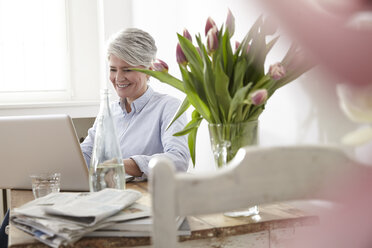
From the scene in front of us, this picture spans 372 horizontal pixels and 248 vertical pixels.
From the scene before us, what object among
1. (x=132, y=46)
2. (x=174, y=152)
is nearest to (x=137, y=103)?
(x=132, y=46)

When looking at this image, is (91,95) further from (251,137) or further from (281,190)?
(281,190)

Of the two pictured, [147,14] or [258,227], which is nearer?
[258,227]

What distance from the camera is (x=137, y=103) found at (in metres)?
2.23

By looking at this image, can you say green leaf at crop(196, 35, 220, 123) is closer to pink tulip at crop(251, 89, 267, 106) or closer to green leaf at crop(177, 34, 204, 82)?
green leaf at crop(177, 34, 204, 82)

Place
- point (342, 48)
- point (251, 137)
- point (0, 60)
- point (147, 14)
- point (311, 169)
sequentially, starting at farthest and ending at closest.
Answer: point (0, 60) → point (147, 14) → point (251, 137) → point (311, 169) → point (342, 48)

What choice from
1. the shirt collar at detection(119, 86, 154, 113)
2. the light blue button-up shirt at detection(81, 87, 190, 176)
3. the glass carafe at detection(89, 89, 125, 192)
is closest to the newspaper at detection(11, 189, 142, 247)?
the glass carafe at detection(89, 89, 125, 192)

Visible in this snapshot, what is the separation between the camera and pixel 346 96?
0.23 m

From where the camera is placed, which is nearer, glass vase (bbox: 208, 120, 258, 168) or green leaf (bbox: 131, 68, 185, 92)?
glass vase (bbox: 208, 120, 258, 168)

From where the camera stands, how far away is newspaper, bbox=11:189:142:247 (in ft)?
3.18

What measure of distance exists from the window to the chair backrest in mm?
3070

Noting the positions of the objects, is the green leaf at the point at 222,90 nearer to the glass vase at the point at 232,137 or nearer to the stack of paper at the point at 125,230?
the glass vase at the point at 232,137

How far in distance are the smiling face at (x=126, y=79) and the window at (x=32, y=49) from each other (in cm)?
129

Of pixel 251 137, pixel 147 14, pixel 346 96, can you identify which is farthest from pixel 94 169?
pixel 147 14

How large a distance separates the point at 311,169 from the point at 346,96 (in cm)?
27
